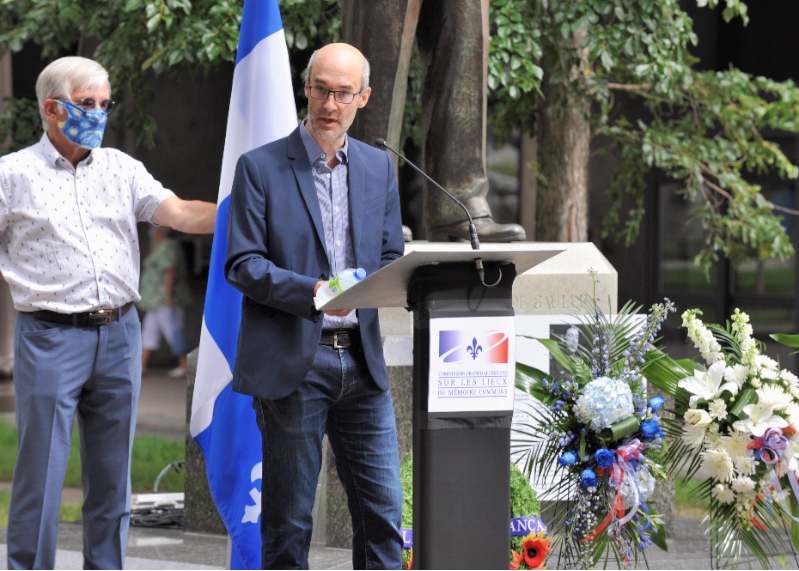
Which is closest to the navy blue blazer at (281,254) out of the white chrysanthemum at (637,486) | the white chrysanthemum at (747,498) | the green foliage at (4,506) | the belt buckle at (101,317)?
the belt buckle at (101,317)

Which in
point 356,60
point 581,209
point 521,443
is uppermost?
point 581,209

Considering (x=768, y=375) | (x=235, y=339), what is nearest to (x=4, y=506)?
(x=235, y=339)

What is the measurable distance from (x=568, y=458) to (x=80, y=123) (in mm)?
1796

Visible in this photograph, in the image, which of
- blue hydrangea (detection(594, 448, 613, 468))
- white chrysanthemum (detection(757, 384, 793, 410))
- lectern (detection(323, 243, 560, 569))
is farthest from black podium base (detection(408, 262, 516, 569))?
white chrysanthemum (detection(757, 384, 793, 410))

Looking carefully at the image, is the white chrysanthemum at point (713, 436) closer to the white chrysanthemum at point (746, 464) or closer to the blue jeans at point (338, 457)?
the white chrysanthemum at point (746, 464)

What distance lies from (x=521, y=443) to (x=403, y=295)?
1.22 metres

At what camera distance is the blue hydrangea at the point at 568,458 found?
379 cm

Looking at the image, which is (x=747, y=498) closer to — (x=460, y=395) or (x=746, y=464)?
(x=746, y=464)

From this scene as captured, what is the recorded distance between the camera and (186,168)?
14453 mm

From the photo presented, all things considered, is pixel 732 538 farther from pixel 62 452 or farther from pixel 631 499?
pixel 62 452

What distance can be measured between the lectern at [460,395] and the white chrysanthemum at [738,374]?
3.38ft

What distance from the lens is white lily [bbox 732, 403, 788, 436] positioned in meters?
3.77

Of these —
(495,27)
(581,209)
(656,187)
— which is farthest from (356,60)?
(656,187)

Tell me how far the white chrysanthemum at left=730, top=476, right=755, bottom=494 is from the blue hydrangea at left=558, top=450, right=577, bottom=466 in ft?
1.61
